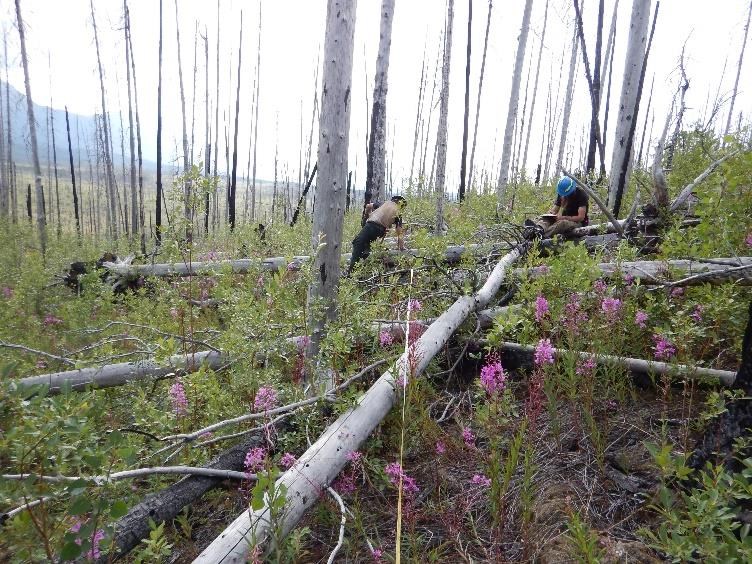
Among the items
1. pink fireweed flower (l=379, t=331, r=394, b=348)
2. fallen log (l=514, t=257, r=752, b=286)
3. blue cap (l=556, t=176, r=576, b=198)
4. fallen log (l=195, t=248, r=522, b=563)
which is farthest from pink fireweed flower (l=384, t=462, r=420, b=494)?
blue cap (l=556, t=176, r=576, b=198)

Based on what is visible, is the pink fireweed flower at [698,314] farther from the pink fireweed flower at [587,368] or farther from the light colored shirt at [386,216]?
the light colored shirt at [386,216]

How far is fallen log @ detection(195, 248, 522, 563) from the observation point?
1.47 meters

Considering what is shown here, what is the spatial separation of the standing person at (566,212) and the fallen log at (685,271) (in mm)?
1853

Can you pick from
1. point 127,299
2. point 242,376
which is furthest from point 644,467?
point 127,299

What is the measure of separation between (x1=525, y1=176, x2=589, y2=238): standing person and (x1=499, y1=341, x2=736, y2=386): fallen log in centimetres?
299

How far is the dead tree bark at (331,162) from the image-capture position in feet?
9.55

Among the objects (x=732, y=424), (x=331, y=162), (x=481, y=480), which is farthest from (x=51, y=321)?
(x=732, y=424)

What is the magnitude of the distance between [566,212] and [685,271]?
3.52 m

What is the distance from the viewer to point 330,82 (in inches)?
116

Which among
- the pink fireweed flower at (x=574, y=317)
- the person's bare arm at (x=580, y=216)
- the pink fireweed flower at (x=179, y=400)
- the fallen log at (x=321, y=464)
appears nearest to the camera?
the fallen log at (x=321, y=464)

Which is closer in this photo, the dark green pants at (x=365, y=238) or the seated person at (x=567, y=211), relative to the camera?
the seated person at (x=567, y=211)

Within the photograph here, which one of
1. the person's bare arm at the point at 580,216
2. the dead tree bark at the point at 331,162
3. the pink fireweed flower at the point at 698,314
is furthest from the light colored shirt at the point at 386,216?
the pink fireweed flower at the point at 698,314

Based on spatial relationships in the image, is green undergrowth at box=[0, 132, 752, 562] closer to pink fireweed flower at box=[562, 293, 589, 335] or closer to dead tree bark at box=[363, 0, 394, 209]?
pink fireweed flower at box=[562, 293, 589, 335]

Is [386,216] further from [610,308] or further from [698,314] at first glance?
[698,314]
